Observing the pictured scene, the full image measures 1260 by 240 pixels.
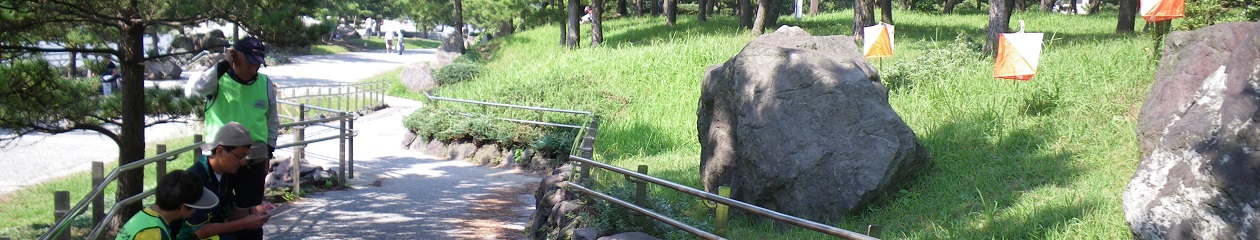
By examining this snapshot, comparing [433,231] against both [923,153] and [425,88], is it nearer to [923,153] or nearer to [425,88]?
[923,153]

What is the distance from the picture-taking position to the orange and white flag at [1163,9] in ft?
33.8

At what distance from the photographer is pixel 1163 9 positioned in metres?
10.4

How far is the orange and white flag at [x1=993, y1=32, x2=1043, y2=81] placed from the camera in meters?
9.16

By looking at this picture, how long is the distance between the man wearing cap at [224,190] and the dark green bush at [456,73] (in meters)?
20.3

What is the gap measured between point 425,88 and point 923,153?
2134 centimetres

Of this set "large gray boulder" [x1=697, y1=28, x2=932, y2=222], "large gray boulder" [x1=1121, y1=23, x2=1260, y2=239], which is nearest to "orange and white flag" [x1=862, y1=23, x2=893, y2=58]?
"large gray boulder" [x1=697, y1=28, x2=932, y2=222]

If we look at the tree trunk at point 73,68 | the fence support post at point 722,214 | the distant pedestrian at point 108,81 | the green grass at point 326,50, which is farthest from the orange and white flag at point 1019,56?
the green grass at point 326,50

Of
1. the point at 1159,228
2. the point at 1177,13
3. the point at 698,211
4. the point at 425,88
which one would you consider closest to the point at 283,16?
the point at 698,211

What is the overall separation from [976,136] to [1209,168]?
384cm

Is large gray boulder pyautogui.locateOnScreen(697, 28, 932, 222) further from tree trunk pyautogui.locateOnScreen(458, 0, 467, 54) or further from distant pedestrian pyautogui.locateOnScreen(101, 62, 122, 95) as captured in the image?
tree trunk pyautogui.locateOnScreen(458, 0, 467, 54)

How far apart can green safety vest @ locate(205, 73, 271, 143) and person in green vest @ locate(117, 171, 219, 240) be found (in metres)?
1.72

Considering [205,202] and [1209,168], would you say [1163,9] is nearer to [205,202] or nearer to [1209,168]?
[1209,168]

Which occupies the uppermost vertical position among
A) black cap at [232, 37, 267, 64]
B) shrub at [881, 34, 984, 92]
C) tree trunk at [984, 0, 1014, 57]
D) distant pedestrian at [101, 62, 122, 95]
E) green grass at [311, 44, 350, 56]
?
tree trunk at [984, 0, 1014, 57]

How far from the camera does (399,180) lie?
12.1 meters
